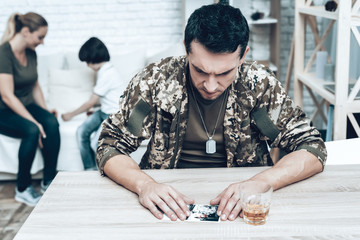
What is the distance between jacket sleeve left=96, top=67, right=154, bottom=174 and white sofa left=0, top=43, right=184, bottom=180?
1675mm

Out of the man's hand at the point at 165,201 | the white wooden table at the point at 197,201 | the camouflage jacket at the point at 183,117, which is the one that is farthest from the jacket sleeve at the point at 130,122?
the man's hand at the point at 165,201

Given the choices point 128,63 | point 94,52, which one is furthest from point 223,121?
point 128,63

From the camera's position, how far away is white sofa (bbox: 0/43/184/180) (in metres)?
3.21

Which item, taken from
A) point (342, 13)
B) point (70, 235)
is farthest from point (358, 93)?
point (70, 235)

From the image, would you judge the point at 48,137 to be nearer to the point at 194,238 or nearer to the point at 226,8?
the point at 226,8

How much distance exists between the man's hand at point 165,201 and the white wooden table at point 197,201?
0.02 metres

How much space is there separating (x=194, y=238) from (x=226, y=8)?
0.74 meters

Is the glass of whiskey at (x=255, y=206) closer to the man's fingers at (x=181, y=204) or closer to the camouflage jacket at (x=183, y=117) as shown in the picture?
the man's fingers at (x=181, y=204)

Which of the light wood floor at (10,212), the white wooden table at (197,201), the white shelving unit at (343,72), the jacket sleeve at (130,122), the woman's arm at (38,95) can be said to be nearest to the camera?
the white wooden table at (197,201)

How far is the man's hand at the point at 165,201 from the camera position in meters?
1.14

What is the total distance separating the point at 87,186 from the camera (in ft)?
4.41

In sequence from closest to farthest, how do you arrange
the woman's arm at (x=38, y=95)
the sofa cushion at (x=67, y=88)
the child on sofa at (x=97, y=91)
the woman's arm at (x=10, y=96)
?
the woman's arm at (x=10, y=96) < the child on sofa at (x=97, y=91) < the woman's arm at (x=38, y=95) < the sofa cushion at (x=67, y=88)

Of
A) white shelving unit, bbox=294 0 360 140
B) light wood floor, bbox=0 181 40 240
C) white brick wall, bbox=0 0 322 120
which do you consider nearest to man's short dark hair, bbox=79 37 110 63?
white brick wall, bbox=0 0 322 120

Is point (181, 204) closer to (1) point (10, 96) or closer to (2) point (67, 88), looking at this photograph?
(1) point (10, 96)
